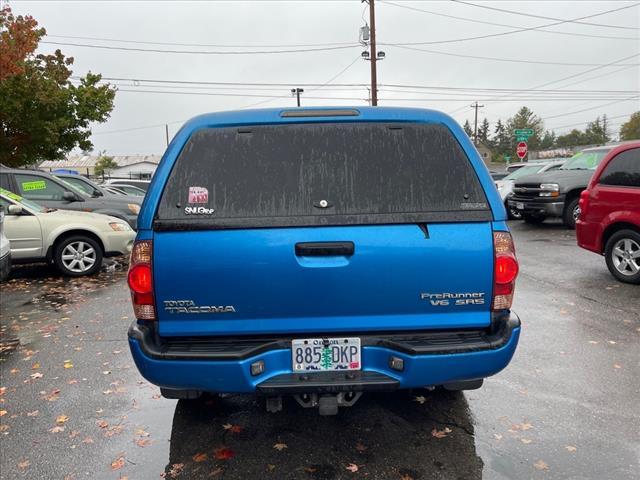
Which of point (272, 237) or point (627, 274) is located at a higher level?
point (272, 237)

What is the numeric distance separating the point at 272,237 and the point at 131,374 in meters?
2.60

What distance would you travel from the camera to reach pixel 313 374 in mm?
2746

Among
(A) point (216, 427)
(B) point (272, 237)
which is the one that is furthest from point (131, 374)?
(B) point (272, 237)

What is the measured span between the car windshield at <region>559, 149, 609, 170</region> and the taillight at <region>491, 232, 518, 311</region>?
11.7 metres

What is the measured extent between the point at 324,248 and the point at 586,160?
1277cm

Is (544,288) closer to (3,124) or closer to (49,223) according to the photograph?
(49,223)

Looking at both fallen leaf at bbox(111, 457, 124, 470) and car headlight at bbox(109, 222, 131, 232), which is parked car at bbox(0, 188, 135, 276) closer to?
car headlight at bbox(109, 222, 131, 232)

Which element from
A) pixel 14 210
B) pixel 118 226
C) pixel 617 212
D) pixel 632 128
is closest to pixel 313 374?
pixel 617 212

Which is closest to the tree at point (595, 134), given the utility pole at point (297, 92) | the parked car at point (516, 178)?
the utility pole at point (297, 92)

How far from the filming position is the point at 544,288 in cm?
736

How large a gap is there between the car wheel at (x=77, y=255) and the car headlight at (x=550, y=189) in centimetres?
1014

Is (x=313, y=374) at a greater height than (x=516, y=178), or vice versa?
(x=516, y=178)

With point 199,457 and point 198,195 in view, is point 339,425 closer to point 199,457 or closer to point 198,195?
point 199,457

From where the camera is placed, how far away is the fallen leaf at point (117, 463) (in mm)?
3085
